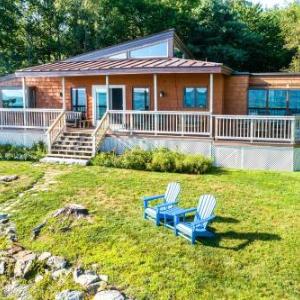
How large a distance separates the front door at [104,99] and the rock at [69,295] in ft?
41.6

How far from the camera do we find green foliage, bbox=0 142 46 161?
52.7 ft

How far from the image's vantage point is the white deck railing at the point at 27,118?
17688mm

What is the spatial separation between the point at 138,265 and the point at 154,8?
2735cm

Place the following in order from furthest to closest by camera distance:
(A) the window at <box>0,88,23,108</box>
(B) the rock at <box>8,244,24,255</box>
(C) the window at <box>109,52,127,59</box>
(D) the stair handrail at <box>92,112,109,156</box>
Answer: (A) the window at <box>0,88,23,108</box>
(C) the window at <box>109,52,127,59</box>
(D) the stair handrail at <box>92,112,109,156</box>
(B) the rock at <box>8,244,24,255</box>

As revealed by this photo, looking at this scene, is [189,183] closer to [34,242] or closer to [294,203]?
[294,203]

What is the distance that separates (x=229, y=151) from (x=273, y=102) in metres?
4.11

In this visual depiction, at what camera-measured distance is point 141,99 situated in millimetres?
18844

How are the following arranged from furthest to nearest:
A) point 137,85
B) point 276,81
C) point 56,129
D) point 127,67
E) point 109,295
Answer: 1. point 137,85
2. point 276,81
3. point 127,67
4. point 56,129
5. point 109,295

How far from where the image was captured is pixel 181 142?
15492 millimetres

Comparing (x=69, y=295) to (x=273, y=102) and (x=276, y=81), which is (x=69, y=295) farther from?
(x=276, y=81)

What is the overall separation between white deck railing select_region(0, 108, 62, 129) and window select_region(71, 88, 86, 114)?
201cm

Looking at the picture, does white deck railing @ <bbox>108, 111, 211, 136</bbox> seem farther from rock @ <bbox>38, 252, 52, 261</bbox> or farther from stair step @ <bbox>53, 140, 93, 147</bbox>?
rock @ <bbox>38, 252, 52, 261</bbox>

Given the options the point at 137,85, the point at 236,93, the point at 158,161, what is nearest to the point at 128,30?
the point at 137,85

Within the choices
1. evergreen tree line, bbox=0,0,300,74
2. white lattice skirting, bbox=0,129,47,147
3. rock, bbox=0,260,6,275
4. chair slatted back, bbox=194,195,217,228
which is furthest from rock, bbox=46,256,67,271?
evergreen tree line, bbox=0,0,300,74
